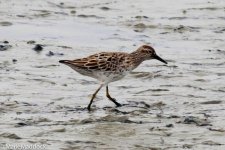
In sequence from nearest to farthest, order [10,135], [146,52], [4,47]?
[10,135] → [146,52] → [4,47]

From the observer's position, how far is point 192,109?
34.7ft

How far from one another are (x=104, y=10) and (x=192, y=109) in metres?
8.25

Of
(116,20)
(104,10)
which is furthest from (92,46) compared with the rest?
(104,10)

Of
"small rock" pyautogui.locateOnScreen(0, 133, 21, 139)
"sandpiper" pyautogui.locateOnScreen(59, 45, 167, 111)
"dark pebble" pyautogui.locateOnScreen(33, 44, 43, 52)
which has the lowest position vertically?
"small rock" pyautogui.locateOnScreen(0, 133, 21, 139)

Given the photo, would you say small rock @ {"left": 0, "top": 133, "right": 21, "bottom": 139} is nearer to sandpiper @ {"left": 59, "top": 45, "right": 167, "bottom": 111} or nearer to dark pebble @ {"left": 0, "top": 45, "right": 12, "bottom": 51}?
sandpiper @ {"left": 59, "top": 45, "right": 167, "bottom": 111}

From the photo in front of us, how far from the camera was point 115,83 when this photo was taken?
40.0ft

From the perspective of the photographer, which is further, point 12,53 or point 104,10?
point 104,10

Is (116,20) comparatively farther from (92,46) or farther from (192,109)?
(192,109)

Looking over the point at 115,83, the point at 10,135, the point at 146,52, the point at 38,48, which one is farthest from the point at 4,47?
the point at 10,135

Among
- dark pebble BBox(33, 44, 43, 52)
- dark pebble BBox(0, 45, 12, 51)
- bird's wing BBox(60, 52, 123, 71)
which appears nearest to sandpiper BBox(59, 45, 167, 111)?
bird's wing BBox(60, 52, 123, 71)

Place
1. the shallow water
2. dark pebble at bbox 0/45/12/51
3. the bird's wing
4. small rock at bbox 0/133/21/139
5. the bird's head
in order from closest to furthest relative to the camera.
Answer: small rock at bbox 0/133/21/139 < the shallow water < the bird's wing < the bird's head < dark pebble at bbox 0/45/12/51

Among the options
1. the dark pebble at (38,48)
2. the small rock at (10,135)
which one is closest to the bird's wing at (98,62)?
the small rock at (10,135)

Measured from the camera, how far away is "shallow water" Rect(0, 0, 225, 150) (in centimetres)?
918

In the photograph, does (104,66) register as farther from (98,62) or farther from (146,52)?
(146,52)
